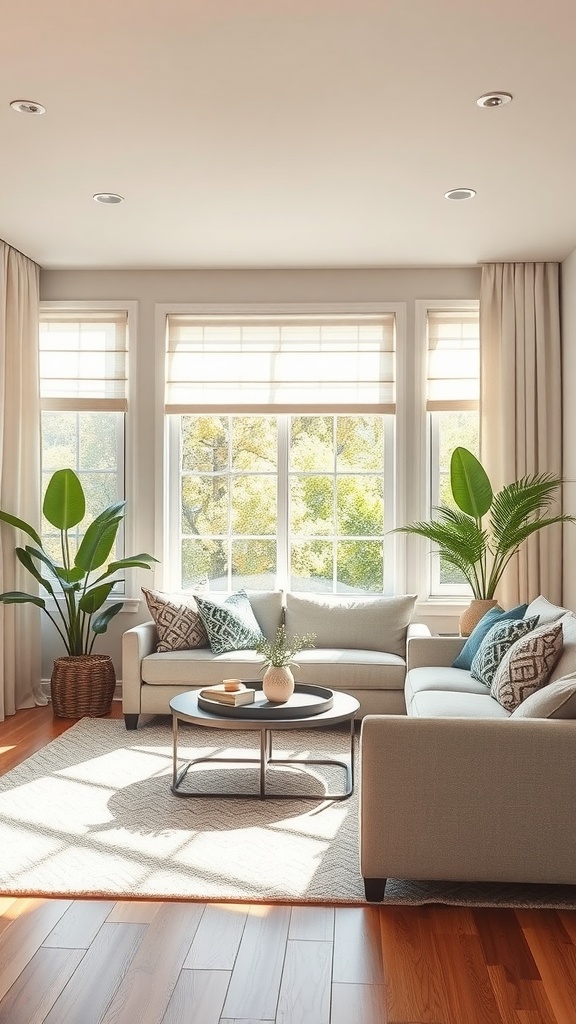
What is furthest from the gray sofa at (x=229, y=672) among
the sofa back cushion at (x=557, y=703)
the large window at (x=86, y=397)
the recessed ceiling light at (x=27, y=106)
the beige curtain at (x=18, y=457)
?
the recessed ceiling light at (x=27, y=106)

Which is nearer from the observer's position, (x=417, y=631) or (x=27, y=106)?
(x=27, y=106)

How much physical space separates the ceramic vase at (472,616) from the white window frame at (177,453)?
0.74 meters

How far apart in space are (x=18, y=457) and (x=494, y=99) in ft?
11.6

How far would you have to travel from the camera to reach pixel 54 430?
634 cm

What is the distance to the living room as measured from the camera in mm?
2562

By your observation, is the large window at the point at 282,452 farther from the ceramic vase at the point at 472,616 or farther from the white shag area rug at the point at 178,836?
the white shag area rug at the point at 178,836

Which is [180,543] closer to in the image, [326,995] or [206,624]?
[206,624]

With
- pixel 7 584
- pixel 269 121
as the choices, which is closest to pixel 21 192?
pixel 269 121

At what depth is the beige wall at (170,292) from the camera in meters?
6.12

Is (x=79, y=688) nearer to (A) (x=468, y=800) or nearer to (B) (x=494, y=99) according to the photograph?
(A) (x=468, y=800)

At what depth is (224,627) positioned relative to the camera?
5.43 metres

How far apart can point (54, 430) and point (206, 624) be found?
1889mm

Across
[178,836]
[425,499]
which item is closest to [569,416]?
[425,499]

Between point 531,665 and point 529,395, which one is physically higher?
point 529,395
